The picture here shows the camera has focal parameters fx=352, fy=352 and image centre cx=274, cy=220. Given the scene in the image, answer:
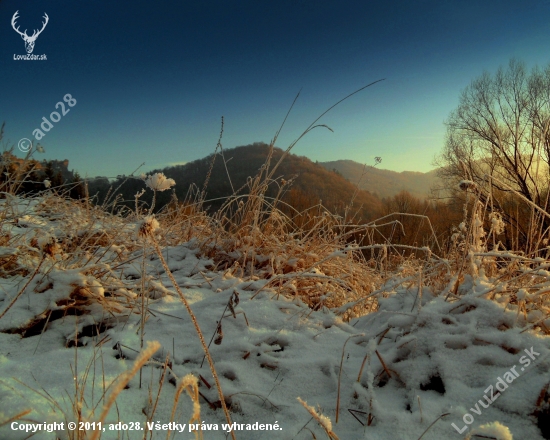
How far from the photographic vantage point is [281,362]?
4.21 feet

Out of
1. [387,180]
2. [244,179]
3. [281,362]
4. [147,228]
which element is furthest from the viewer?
[387,180]

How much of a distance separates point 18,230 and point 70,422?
8.33ft

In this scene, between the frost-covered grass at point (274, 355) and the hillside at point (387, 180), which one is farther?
the hillside at point (387, 180)

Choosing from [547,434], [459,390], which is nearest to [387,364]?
[459,390]

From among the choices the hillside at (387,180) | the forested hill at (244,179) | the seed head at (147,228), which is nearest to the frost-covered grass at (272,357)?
the seed head at (147,228)

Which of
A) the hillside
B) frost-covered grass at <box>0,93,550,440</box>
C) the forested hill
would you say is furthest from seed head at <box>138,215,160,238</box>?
the hillside

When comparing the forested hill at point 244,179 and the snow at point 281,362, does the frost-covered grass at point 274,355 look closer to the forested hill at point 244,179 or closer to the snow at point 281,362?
the snow at point 281,362

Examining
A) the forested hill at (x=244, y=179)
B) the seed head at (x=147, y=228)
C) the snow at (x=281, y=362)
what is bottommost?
the snow at (x=281, y=362)

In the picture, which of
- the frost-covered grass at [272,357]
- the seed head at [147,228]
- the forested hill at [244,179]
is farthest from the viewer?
the forested hill at [244,179]

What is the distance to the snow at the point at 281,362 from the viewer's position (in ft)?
3.04

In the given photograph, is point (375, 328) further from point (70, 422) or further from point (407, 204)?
point (407, 204)

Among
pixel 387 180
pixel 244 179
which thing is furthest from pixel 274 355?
pixel 387 180

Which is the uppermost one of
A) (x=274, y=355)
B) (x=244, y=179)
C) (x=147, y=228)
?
(x=244, y=179)

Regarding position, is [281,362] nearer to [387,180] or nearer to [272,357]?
[272,357]
